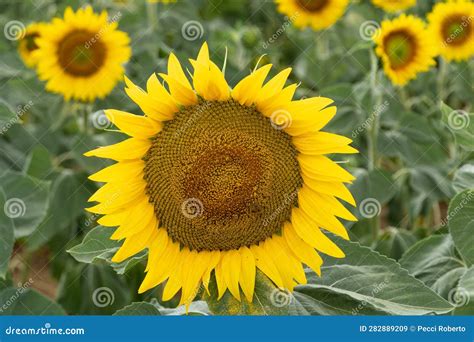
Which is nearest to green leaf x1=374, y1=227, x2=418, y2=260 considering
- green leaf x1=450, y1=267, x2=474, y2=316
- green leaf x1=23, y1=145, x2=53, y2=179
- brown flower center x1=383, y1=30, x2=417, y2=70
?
green leaf x1=450, y1=267, x2=474, y2=316

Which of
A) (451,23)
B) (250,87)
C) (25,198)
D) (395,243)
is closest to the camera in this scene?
(250,87)

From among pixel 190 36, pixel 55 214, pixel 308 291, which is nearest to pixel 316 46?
pixel 190 36

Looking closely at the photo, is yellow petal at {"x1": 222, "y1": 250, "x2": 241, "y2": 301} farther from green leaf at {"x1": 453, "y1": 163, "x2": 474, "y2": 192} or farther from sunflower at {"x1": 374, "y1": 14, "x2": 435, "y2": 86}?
sunflower at {"x1": 374, "y1": 14, "x2": 435, "y2": 86}

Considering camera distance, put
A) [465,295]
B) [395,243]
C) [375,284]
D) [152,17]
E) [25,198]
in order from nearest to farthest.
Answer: [375,284] → [465,295] → [25,198] → [395,243] → [152,17]

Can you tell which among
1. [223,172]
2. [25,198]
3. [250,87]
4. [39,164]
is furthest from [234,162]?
[39,164]

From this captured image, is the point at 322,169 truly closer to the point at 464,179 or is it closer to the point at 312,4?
the point at 464,179

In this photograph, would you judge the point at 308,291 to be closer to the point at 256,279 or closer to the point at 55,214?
the point at 256,279

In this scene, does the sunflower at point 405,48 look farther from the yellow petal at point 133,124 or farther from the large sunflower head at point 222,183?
the yellow petal at point 133,124
